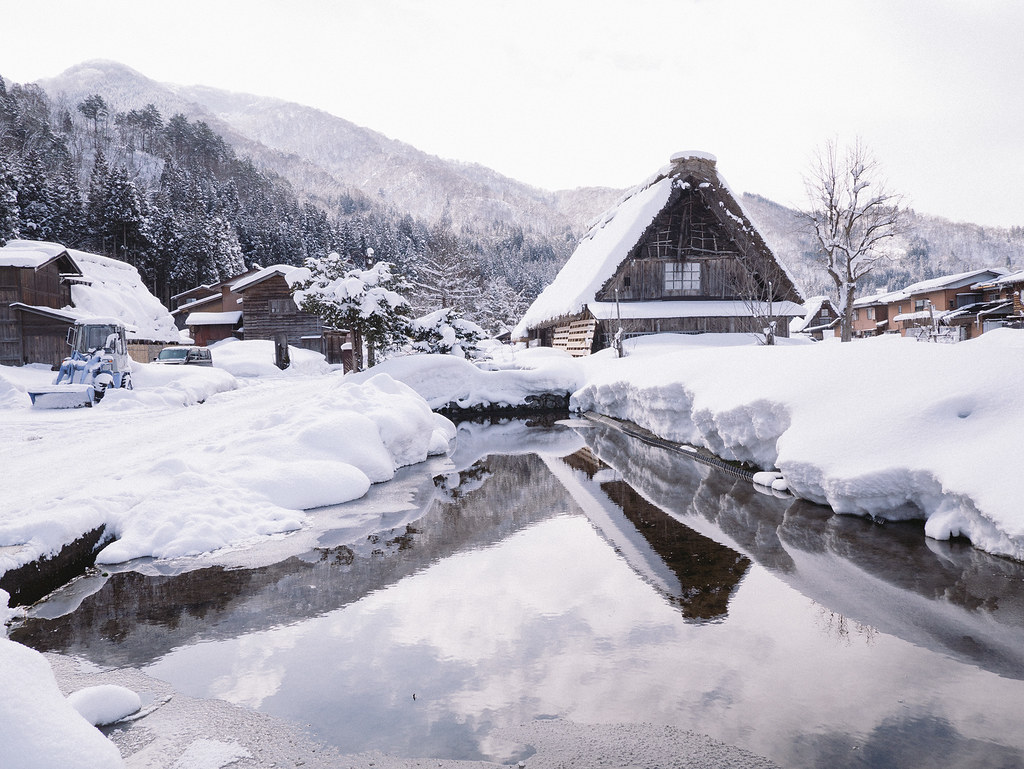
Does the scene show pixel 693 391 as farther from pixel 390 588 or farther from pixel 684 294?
pixel 684 294

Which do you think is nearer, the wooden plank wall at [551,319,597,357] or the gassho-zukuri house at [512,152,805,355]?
the gassho-zukuri house at [512,152,805,355]

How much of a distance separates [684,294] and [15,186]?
52536 millimetres

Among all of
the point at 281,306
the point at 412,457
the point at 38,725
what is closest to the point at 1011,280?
the point at 412,457

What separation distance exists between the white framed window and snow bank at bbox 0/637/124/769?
24.5 meters

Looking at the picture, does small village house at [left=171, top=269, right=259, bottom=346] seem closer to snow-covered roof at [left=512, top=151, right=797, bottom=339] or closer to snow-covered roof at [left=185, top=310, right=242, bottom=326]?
snow-covered roof at [left=185, top=310, right=242, bottom=326]

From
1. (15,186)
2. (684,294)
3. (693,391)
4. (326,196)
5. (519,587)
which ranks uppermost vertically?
(326,196)

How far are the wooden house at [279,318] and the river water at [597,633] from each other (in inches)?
1371

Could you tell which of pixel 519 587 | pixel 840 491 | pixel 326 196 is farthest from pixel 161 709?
pixel 326 196

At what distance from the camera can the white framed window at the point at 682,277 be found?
24.8 meters

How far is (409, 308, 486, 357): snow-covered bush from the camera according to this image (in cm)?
2320

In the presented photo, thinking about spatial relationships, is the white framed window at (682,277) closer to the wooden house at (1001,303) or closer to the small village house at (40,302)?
the small village house at (40,302)

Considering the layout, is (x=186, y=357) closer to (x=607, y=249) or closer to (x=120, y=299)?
(x=120, y=299)

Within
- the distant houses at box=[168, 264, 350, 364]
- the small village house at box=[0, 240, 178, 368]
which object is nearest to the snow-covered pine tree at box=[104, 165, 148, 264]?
the small village house at box=[0, 240, 178, 368]

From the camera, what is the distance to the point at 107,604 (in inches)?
206
